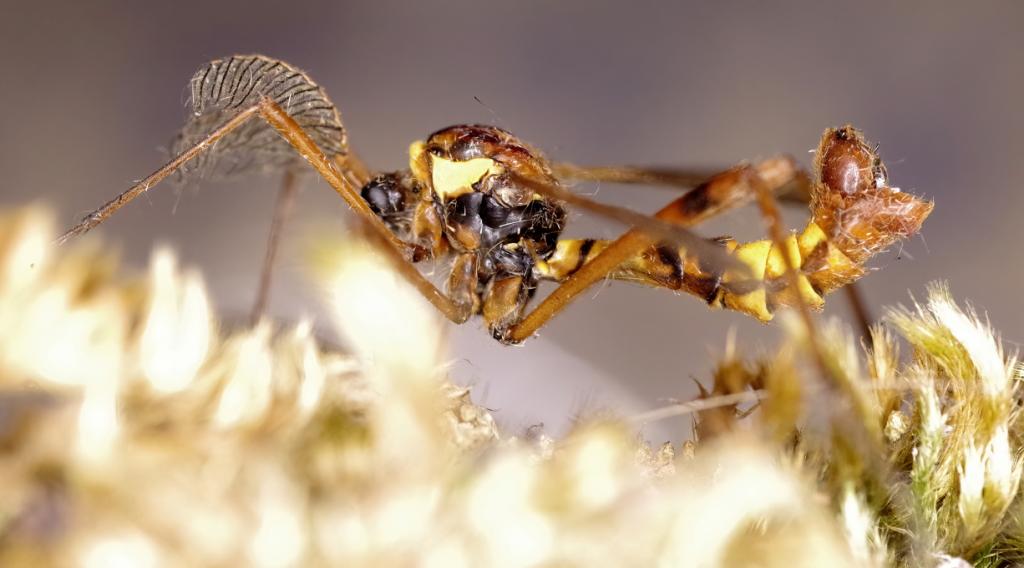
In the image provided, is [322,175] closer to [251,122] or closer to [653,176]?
[251,122]

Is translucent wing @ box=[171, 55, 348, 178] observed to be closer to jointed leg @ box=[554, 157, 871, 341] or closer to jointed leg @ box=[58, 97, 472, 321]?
jointed leg @ box=[58, 97, 472, 321]

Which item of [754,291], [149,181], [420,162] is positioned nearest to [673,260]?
[754,291]

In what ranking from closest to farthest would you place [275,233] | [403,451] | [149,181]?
[403,451], [149,181], [275,233]

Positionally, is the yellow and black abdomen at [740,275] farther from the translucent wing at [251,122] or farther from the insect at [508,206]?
the translucent wing at [251,122]

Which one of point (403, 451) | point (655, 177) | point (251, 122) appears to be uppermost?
point (251, 122)

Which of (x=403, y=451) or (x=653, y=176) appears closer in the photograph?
(x=403, y=451)

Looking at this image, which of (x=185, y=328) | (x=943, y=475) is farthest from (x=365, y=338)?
(x=943, y=475)
